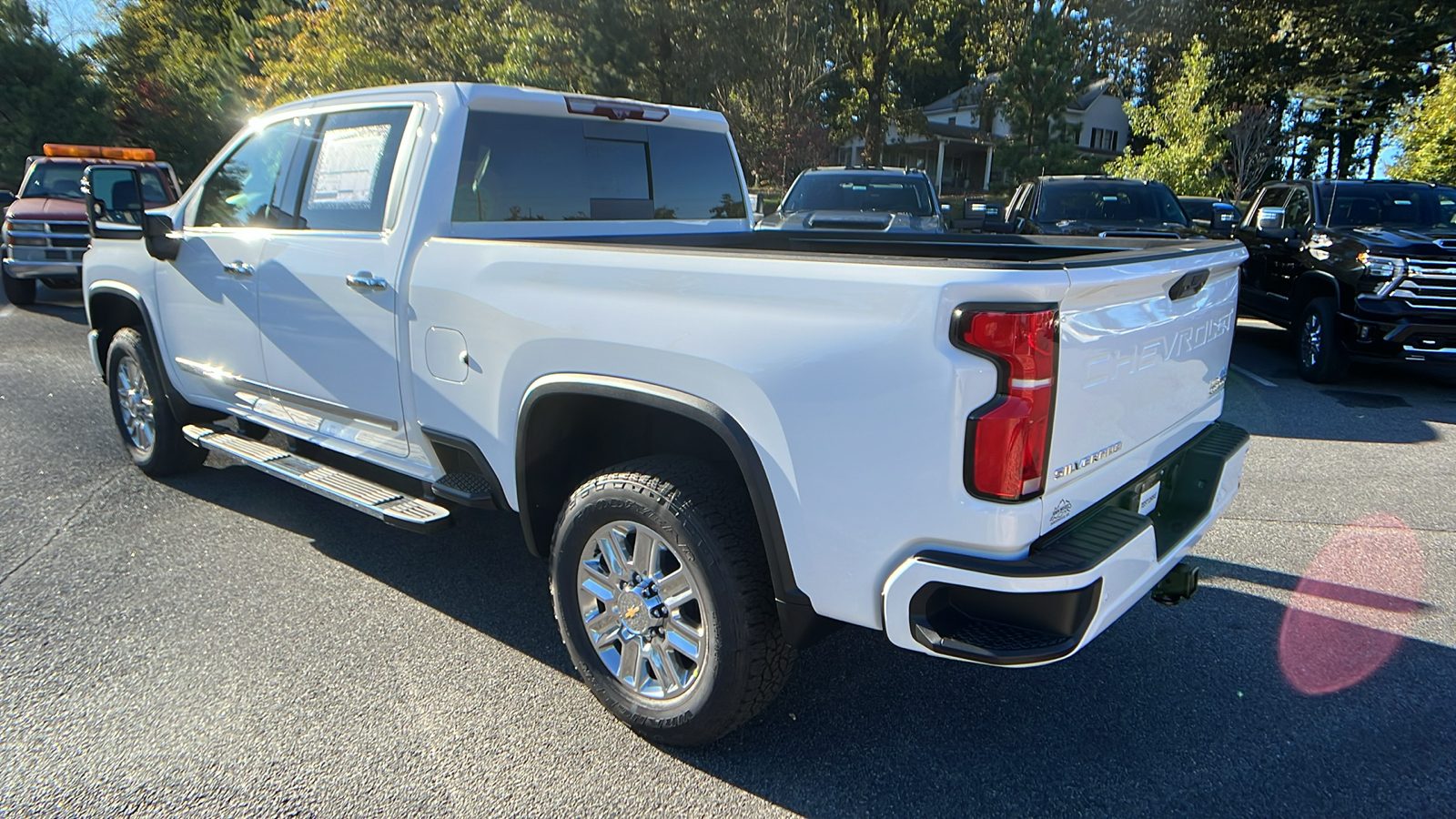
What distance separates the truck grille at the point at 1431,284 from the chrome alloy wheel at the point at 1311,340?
2.58 feet

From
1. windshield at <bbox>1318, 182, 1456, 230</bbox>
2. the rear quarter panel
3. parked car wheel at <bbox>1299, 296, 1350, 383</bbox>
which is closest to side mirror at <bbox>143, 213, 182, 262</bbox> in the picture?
the rear quarter panel

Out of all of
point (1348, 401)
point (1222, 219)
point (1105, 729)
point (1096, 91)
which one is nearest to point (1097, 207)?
point (1222, 219)

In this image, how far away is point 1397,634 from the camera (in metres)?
3.70

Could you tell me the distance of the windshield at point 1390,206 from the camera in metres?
8.90

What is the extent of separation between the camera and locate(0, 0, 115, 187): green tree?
27406 millimetres

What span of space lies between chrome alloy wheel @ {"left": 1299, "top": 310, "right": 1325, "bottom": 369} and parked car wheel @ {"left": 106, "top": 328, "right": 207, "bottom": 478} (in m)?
8.87

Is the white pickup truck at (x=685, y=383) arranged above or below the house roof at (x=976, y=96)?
below

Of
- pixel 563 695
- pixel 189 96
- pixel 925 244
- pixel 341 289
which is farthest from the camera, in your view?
pixel 189 96

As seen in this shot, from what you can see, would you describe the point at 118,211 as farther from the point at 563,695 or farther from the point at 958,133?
the point at 958,133

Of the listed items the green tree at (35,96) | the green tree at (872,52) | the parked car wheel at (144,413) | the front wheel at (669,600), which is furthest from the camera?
the green tree at (872,52)

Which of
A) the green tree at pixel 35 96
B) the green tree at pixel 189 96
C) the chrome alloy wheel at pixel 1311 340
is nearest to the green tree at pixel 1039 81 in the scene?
the green tree at pixel 189 96

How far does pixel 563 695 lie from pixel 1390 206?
368 inches

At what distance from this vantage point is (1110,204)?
1045 cm

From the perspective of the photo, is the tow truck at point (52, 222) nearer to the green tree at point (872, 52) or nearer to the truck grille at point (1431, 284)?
the truck grille at point (1431, 284)
